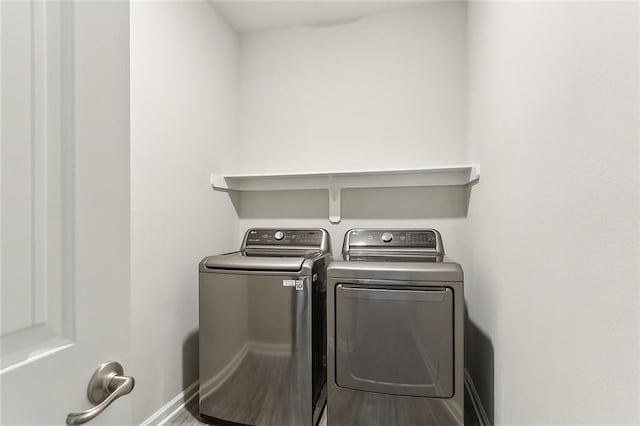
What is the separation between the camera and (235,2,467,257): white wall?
207 cm

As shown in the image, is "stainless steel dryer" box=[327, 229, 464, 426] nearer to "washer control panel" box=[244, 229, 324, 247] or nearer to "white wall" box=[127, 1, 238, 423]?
"washer control panel" box=[244, 229, 324, 247]

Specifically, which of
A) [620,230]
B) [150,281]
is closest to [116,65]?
[620,230]

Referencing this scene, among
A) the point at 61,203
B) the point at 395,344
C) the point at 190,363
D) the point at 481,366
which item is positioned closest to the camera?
the point at 61,203

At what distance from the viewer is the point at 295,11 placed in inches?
84.0

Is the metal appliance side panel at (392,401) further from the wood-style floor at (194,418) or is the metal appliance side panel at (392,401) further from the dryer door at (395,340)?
the wood-style floor at (194,418)

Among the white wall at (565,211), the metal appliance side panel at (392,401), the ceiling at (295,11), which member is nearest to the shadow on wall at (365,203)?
the white wall at (565,211)

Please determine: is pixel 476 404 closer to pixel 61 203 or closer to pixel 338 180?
pixel 338 180

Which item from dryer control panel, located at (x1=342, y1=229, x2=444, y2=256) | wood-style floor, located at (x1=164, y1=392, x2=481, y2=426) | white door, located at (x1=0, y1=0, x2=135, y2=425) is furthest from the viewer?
dryer control panel, located at (x1=342, y1=229, x2=444, y2=256)

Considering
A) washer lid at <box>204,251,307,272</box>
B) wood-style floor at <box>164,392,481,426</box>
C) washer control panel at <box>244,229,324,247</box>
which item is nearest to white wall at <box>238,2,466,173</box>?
washer control panel at <box>244,229,324,247</box>

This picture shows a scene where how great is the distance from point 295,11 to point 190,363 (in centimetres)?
245

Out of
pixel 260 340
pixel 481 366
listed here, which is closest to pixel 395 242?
pixel 481 366

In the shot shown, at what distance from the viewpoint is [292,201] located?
2.31 meters

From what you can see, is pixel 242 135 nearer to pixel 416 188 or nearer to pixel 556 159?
pixel 416 188

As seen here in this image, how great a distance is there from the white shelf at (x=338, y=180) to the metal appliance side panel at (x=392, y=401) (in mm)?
804
